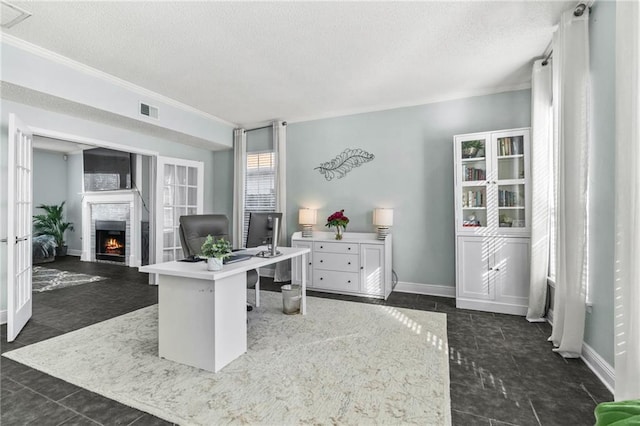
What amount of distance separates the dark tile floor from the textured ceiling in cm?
279

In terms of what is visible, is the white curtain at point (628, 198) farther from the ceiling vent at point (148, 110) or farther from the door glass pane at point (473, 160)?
the ceiling vent at point (148, 110)

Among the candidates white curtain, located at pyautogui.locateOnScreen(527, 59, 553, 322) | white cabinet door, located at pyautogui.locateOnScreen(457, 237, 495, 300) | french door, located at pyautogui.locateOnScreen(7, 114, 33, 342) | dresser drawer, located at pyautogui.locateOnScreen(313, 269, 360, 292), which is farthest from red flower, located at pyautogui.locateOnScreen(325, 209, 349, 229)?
french door, located at pyautogui.locateOnScreen(7, 114, 33, 342)

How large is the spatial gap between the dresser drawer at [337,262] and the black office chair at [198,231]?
1226mm

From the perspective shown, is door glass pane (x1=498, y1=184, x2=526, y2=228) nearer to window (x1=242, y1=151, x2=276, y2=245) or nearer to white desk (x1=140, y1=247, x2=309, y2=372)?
white desk (x1=140, y1=247, x2=309, y2=372)

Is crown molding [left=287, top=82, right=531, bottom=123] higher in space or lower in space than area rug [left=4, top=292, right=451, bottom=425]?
higher

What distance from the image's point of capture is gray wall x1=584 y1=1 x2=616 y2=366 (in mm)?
2012

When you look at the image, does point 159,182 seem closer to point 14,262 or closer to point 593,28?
point 14,262

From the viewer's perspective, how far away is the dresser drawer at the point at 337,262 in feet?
13.6

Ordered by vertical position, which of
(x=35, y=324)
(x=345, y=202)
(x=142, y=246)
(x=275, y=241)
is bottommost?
(x=35, y=324)

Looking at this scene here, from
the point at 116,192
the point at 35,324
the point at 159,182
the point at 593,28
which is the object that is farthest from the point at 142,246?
the point at 593,28

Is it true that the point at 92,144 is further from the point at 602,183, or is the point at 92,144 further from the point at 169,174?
the point at 602,183

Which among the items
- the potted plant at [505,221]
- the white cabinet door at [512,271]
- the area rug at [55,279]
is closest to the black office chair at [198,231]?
the white cabinet door at [512,271]

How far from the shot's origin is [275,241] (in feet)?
9.91

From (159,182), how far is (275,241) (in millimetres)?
2848
